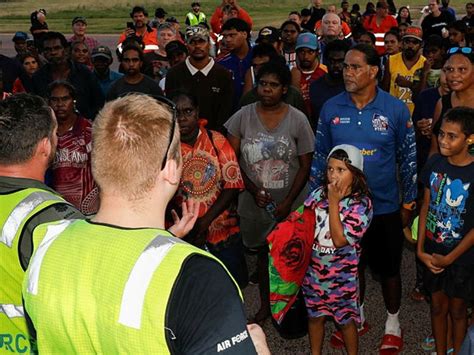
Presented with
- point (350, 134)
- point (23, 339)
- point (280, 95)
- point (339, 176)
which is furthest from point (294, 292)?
point (23, 339)

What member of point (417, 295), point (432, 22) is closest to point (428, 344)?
point (417, 295)

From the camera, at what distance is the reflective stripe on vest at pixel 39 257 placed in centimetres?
192

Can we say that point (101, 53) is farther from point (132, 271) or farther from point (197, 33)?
point (132, 271)

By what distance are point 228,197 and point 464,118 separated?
1740 millimetres

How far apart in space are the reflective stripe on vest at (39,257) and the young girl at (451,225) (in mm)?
3008

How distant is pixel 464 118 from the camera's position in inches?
171

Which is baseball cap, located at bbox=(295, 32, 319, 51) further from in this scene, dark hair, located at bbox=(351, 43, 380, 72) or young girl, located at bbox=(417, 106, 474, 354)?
young girl, located at bbox=(417, 106, 474, 354)

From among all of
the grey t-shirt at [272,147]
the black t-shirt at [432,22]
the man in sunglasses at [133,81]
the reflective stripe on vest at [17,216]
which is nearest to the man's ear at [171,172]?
the reflective stripe on vest at [17,216]

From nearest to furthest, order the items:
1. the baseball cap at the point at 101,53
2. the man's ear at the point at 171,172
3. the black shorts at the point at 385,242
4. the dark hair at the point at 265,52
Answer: the man's ear at the point at 171,172 → the black shorts at the point at 385,242 → the dark hair at the point at 265,52 → the baseball cap at the point at 101,53

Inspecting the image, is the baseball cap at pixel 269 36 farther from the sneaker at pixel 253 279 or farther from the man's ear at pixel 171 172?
the man's ear at pixel 171 172

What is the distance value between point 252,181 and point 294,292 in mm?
1287

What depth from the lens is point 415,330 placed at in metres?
5.23

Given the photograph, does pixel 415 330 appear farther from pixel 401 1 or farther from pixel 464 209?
pixel 401 1

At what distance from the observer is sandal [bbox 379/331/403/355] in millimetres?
4910
